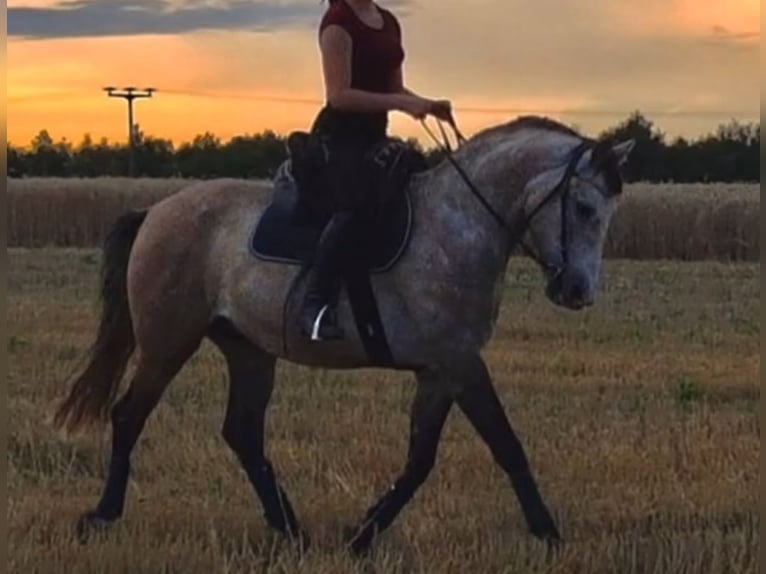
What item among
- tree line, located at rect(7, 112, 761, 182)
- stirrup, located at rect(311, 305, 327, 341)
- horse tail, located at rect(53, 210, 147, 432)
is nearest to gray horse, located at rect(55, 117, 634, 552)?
stirrup, located at rect(311, 305, 327, 341)

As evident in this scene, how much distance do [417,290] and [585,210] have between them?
31.6 inches

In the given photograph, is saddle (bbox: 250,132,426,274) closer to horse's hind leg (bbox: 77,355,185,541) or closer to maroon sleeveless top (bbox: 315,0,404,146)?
maroon sleeveless top (bbox: 315,0,404,146)

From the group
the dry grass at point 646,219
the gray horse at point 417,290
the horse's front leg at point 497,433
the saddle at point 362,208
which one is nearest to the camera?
the gray horse at point 417,290

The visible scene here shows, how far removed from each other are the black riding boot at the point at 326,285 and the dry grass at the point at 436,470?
931mm

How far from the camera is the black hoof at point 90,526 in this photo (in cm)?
689

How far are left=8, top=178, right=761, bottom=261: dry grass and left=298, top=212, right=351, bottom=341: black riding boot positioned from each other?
22.8 m

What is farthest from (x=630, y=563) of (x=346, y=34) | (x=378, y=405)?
(x=378, y=405)

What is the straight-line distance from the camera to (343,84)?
6.71 m

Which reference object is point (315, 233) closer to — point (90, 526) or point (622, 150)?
point (622, 150)

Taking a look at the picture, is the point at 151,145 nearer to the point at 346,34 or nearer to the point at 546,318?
the point at 546,318

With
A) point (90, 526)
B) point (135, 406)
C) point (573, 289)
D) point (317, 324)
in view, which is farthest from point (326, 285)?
point (90, 526)

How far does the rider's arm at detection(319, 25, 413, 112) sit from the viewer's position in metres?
6.68

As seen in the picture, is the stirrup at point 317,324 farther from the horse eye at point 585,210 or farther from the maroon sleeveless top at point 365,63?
the horse eye at point 585,210

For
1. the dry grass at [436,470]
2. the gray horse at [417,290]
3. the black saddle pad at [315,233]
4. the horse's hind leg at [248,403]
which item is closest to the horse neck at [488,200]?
the gray horse at [417,290]
